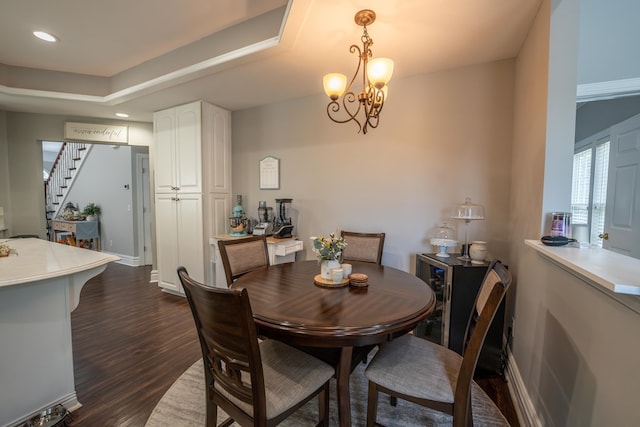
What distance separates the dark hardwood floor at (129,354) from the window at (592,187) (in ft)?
5.33

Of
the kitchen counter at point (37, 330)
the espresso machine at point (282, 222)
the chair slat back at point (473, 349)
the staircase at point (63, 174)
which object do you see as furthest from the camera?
the staircase at point (63, 174)

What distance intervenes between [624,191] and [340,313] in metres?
2.42

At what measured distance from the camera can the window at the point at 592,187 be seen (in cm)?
232

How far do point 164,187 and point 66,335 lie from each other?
7.81ft

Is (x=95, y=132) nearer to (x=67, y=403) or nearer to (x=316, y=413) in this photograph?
(x=67, y=403)

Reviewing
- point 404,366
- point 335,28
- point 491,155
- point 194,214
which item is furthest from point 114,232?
point 491,155

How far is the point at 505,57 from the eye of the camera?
2.34m

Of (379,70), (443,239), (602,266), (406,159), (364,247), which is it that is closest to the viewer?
(602,266)

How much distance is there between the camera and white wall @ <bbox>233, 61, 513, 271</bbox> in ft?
8.01

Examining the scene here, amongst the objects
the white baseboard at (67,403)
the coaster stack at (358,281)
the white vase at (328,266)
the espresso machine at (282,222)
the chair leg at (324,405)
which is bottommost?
the white baseboard at (67,403)

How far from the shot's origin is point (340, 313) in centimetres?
130

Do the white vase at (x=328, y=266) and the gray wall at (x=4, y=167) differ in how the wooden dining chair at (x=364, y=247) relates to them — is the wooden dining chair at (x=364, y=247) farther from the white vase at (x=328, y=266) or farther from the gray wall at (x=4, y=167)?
the gray wall at (x=4, y=167)

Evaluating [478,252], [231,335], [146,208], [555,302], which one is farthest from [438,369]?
[146,208]

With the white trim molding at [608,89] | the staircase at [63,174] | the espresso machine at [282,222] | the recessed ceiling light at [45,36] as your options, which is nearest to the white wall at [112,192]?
the staircase at [63,174]
